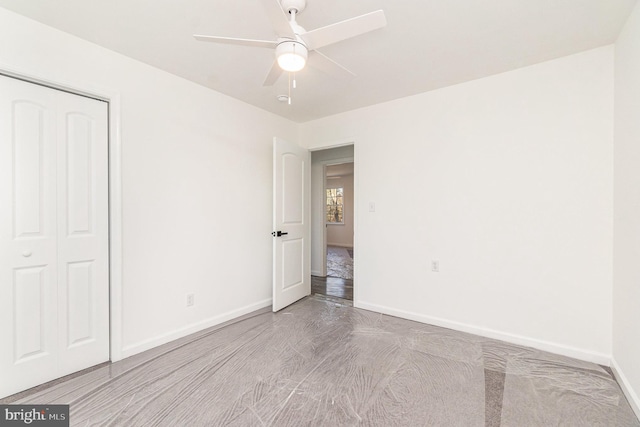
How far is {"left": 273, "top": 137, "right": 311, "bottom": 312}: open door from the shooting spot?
10.9 feet

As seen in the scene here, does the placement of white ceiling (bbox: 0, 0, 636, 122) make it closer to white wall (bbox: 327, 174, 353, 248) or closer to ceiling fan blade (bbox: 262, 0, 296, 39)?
ceiling fan blade (bbox: 262, 0, 296, 39)

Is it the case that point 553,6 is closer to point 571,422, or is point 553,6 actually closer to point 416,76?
point 416,76

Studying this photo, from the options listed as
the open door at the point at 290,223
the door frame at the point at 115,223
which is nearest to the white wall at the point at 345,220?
the open door at the point at 290,223

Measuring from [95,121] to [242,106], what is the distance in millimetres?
1454

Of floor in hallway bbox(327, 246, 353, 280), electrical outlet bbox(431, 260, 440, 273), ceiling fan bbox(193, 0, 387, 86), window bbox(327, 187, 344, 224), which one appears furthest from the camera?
window bbox(327, 187, 344, 224)

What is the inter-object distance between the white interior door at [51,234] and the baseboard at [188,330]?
19cm

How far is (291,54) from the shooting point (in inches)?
60.9

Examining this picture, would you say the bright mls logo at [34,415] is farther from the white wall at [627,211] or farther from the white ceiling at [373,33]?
the white wall at [627,211]

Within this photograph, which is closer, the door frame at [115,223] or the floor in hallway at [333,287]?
the door frame at [115,223]

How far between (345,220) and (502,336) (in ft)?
22.3

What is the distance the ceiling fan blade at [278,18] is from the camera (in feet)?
4.17

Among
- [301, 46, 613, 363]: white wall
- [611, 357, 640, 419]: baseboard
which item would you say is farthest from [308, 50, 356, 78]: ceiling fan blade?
[611, 357, 640, 419]: baseboard

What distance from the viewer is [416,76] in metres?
2.63

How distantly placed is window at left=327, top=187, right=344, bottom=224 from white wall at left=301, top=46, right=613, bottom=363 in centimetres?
583
